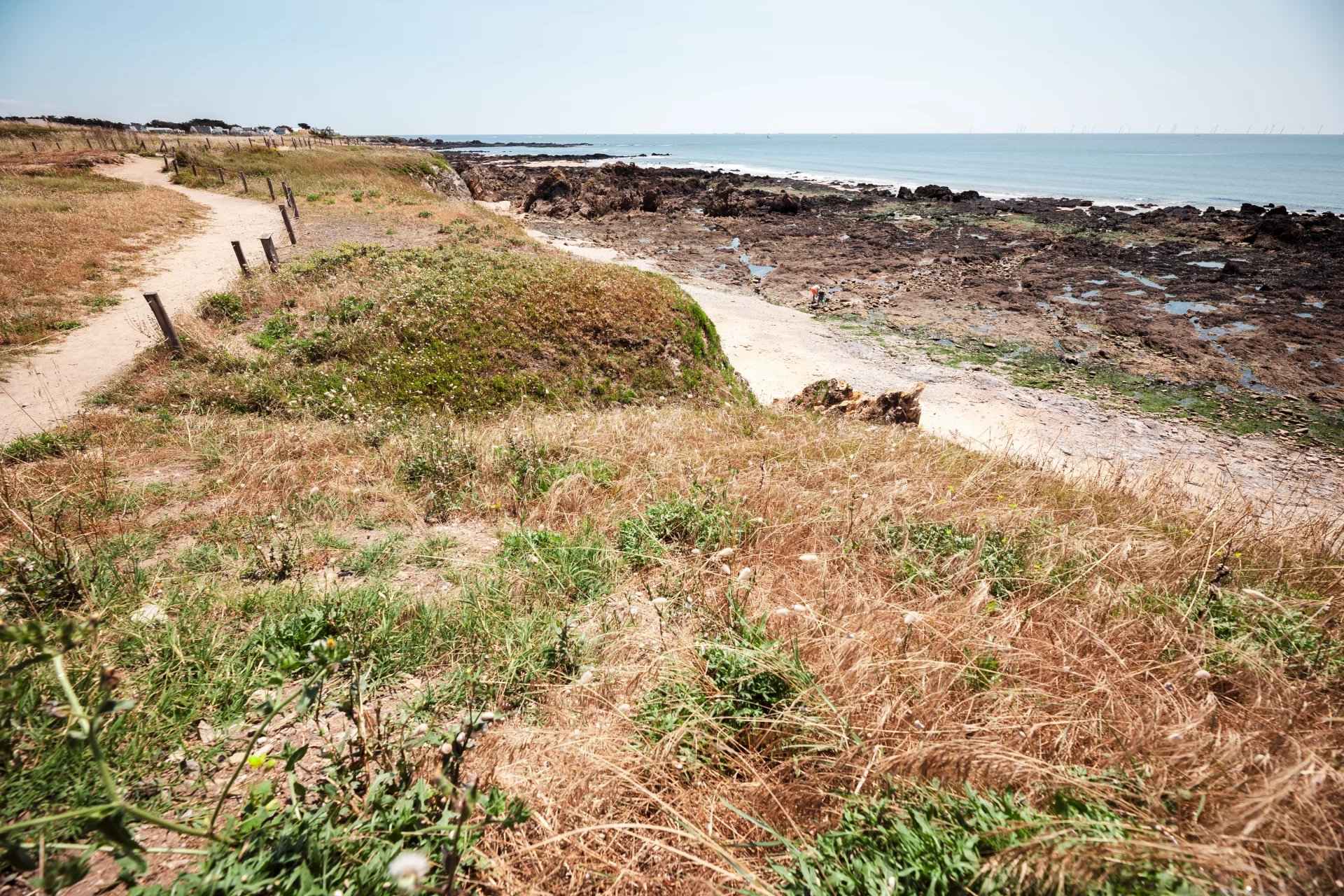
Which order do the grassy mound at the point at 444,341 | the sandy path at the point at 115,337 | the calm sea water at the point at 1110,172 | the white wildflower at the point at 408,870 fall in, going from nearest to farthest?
the white wildflower at the point at 408,870, the sandy path at the point at 115,337, the grassy mound at the point at 444,341, the calm sea water at the point at 1110,172

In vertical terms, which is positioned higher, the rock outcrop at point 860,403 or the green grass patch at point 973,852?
the green grass patch at point 973,852

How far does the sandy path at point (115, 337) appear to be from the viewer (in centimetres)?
815

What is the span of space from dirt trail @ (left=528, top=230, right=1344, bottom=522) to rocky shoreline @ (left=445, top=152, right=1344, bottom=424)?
12.7ft

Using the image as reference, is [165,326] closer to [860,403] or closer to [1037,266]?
[860,403]

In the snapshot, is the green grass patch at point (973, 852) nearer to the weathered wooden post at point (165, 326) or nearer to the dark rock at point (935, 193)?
the weathered wooden post at point (165, 326)

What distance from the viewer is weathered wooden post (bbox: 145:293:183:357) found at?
9.37 meters

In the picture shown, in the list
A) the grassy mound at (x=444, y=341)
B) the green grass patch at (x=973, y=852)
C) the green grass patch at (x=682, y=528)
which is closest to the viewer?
the green grass patch at (x=973, y=852)

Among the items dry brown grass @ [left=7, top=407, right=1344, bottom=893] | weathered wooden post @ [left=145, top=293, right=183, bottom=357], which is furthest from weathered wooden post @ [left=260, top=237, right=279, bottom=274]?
dry brown grass @ [left=7, top=407, right=1344, bottom=893]

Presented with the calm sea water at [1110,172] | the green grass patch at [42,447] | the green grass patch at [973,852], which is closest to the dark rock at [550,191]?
the calm sea water at [1110,172]

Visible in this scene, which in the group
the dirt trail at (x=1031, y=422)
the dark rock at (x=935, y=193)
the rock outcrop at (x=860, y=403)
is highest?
the dark rock at (x=935, y=193)

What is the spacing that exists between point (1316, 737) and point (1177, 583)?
176 centimetres

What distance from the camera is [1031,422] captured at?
1518 cm

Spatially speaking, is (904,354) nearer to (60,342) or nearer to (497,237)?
(497,237)

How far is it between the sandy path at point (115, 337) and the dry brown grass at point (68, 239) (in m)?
0.62
